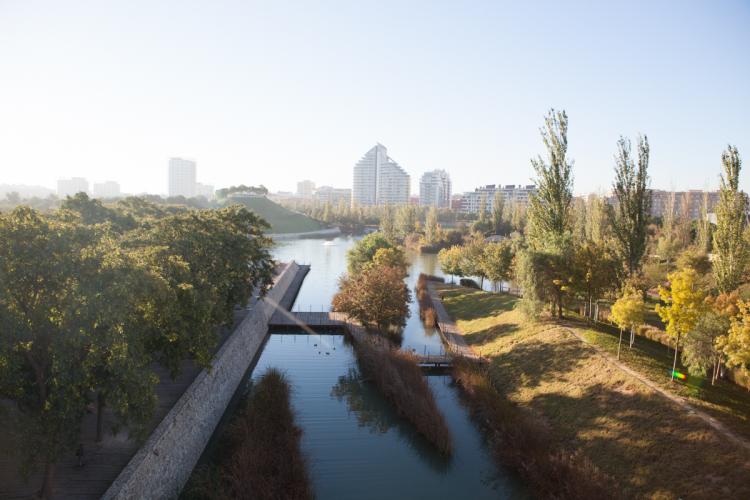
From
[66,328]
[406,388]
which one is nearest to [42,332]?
[66,328]

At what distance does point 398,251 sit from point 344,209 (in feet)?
356

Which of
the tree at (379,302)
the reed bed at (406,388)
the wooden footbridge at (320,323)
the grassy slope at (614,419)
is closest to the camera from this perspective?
the grassy slope at (614,419)

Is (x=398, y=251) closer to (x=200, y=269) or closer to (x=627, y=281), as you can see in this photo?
(x=627, y=281)

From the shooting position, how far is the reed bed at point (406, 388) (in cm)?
2141

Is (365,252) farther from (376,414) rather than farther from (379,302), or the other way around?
(376,414)

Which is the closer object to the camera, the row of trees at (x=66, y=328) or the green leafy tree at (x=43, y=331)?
the green leafy tree at (x=43, y=331)

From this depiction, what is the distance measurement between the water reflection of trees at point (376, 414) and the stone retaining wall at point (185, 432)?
6.06 metres

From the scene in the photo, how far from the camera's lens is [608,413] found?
1944 centimetres

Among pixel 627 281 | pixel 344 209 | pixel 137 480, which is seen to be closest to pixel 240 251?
pixel 137 480

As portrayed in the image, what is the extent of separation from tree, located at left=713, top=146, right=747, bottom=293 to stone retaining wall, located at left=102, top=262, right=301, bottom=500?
95.6 ft

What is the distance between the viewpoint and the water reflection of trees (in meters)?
20.6

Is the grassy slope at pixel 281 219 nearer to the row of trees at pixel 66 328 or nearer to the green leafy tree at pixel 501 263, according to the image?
the green leafy tree at pixel 501 263

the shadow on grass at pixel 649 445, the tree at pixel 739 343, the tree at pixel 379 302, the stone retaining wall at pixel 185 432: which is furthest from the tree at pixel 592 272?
the stone retaining wall at pixel 185 432

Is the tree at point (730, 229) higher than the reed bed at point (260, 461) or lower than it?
higher
